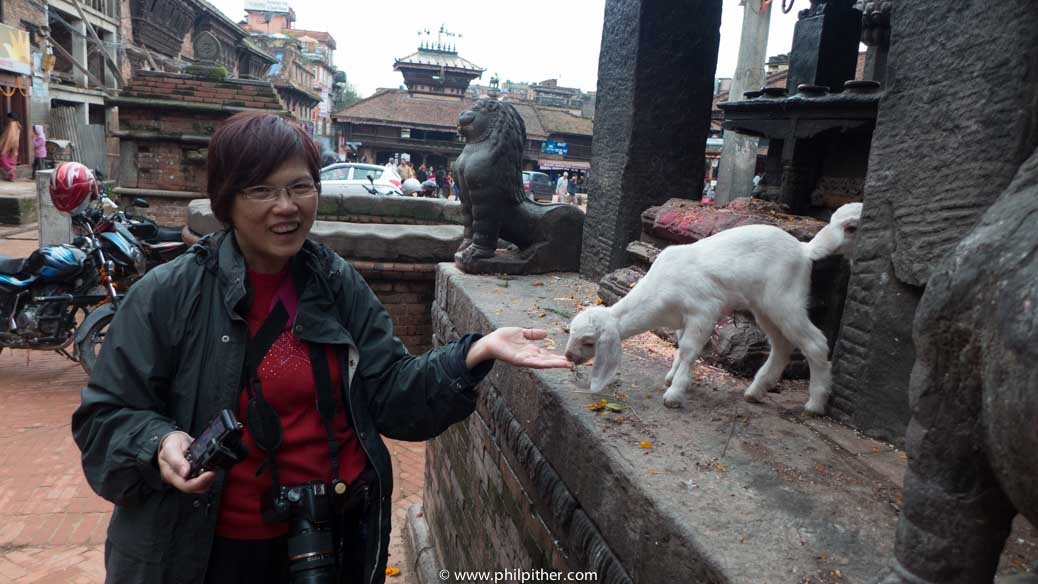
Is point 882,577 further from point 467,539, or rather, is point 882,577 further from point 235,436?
point 467,539

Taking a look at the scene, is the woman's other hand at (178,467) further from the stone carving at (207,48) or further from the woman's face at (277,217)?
the stone carving at (207,48)

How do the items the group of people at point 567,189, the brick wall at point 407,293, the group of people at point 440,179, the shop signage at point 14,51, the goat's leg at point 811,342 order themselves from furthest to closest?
1. the group of people at point 440,179
2. the group of people at point 567,189
3. the shop signage at point 14,51
4. the brick wall at point 407,293
5. the goat's leg at point 811,342

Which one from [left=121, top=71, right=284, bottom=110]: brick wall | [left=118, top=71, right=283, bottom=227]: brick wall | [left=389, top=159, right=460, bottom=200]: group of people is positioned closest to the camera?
[left=118, top=71, right=283, bottom=227]: brick wall

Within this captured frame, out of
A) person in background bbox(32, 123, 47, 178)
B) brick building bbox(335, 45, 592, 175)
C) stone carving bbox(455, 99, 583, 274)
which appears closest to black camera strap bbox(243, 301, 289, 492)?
stone carving bbox(455, 99, 583, 274)

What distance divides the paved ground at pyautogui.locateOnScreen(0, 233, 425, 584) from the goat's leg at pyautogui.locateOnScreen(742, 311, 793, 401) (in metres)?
3.03

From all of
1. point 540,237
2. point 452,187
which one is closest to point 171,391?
point 540,237

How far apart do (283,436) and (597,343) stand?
1.12 metres

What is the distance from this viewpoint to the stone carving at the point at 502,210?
16.3ft

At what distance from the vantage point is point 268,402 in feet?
5.79

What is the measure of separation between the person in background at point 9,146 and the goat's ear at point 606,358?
18.7 metres

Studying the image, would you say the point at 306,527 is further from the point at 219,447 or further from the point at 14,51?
the point at 14,51

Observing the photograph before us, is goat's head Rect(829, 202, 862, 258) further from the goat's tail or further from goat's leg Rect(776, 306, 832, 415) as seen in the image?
goat's leg Rect(776, 306, 832, 415)

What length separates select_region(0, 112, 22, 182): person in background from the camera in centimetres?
1603

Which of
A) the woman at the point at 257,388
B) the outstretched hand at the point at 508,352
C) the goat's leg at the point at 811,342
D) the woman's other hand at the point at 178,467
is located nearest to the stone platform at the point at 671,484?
the goat's leg at the point at 811,342
